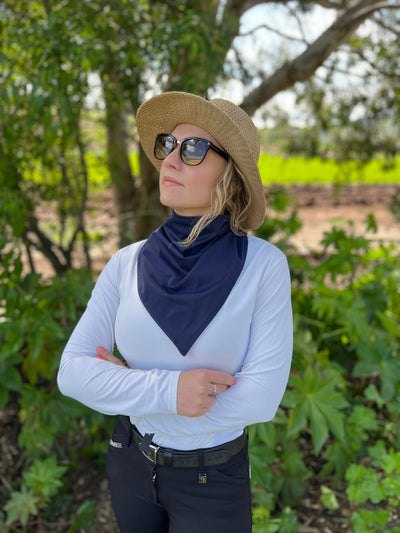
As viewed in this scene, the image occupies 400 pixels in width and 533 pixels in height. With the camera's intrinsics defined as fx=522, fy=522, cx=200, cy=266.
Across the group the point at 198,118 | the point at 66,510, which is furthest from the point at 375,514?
the point at 198,118

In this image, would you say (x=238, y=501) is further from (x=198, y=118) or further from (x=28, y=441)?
(x=28, y=441)

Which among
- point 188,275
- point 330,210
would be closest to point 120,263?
point 188,275

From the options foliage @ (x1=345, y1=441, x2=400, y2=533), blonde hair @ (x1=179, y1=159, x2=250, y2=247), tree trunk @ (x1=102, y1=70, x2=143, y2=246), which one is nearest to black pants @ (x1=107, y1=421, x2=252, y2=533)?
blonde hair @ (x1=179, y1=159, x2=250, y2=247)

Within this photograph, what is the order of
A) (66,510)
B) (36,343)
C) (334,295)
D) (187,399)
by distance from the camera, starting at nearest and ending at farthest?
(187,399) → (36,343) → (66,510) → (334,295)

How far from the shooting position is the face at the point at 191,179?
1.32 m

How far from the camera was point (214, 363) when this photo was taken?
1.28 m

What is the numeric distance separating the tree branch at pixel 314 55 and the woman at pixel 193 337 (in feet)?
7.74

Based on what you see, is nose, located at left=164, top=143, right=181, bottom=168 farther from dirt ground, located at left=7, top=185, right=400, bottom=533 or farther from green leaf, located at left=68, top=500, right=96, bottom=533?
dirt ground, located at left=7, top=185, right=400, bottom=533

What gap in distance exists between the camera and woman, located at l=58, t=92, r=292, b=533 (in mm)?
1244

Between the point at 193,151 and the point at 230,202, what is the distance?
17cm

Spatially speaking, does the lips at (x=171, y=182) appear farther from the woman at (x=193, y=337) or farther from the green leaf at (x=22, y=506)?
the green leaf at (x=22, y=506)

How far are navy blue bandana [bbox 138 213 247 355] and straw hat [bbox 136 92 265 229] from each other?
107 mm

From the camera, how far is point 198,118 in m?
1.35

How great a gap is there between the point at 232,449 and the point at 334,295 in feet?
5.10
